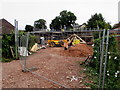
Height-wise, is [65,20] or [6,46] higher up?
[65,20]

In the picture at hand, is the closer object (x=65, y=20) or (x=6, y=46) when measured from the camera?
(x=6, y=46)

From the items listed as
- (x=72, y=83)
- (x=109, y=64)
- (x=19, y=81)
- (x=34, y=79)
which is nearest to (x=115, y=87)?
(x=109, y=64)

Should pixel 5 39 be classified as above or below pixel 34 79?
above

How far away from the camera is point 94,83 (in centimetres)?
338

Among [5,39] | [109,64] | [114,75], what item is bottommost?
[114,75]

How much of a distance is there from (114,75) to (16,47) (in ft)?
21.2

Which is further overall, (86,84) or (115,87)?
(86,84)

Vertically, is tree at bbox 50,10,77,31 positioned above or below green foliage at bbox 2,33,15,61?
above

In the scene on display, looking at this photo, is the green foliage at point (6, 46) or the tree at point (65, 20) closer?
the green foliage at point (6, 46)

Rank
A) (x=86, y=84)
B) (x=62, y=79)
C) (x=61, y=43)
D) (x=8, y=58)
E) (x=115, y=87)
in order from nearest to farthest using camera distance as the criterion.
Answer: (x=115, y=87) → (x=86, y=84) → (x=62, y=79) → (x=8, y=58) → (x=61, y=43)

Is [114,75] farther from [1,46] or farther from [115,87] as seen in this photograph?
[1,46]

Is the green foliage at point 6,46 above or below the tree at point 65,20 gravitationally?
below

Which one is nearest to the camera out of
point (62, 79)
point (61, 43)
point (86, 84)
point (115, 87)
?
point (115, 87)

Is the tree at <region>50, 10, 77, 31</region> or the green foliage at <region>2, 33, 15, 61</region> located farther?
the tree at <region>50, 10, 77, 31</region>
